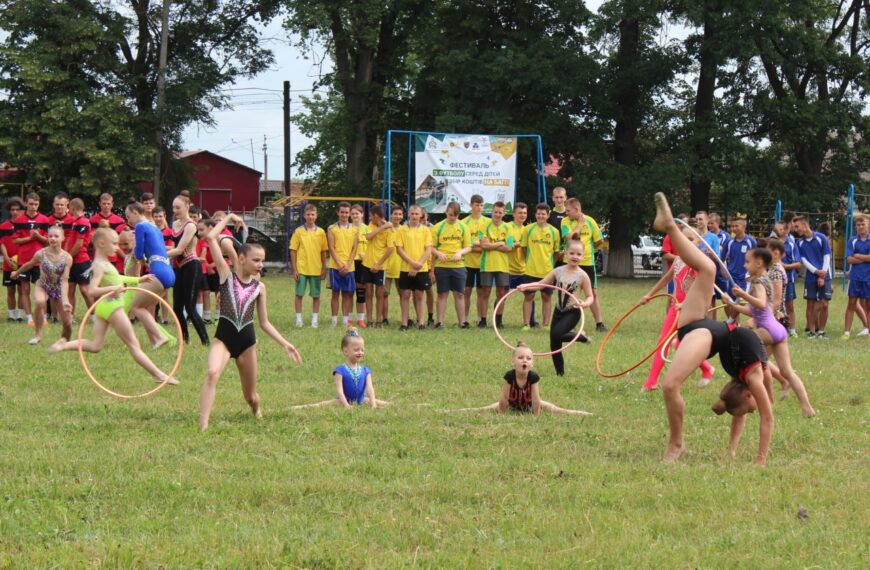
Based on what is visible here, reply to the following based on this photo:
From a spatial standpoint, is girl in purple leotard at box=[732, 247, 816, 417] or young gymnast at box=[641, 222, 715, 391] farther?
young gymnast at box=[641, 222, 715, 391]

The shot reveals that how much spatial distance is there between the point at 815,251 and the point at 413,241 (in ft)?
23.2

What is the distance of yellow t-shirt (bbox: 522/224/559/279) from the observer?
1780 cm

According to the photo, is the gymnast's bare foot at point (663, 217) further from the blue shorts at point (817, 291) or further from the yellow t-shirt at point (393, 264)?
the blue shorts at point (817, 291)

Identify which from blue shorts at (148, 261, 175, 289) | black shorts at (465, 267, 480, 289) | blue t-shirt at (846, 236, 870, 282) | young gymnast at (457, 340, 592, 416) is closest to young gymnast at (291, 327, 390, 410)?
young gymnast at (457, 340, 592, 416)

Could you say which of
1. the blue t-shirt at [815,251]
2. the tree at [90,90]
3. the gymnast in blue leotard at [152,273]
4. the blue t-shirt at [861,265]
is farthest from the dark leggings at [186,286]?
the tree at [90,90]

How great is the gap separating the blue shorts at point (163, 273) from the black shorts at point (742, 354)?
7262 millimetres

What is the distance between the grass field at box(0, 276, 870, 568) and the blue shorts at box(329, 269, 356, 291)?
20.0ft

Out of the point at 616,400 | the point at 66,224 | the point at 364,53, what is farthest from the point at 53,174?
the point at 616,400

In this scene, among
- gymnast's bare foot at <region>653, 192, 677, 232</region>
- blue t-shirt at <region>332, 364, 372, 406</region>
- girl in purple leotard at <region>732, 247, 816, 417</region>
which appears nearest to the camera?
gymnast's bare foot at <region>653, 192, 677, 232</region>

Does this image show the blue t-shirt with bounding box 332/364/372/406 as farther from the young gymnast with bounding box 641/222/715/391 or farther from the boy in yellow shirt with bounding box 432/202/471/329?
the boy in yellow shirt with bounding box 432/202/471/329

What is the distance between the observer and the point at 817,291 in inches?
690

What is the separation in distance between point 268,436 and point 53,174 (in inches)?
1193

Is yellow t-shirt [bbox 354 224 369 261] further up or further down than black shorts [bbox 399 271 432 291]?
further up

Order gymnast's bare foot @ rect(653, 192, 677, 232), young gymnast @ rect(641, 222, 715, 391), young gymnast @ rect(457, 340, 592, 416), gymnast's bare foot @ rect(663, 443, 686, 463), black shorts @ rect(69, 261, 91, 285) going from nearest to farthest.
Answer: gymnast's bare foot @ rect(653, 192, 677, 232)
gymnast's bare foot @ rect(663, 443, 686, 463)
young gymnast @ rect(457, 340, 592, 416)
young gymnast @ rect(641, 222, 715, 391)
black shorts @ rect(69, 261, 91, 285)
